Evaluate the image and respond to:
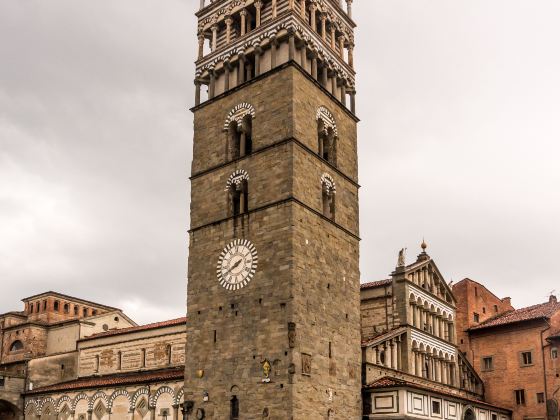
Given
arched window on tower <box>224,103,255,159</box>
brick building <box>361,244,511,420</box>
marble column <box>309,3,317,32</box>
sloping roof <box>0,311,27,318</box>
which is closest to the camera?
brick building <box>361,244,511,420</box>

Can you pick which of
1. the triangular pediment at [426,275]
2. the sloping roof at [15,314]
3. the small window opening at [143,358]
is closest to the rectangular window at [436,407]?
the triangular pediment at [426,275]

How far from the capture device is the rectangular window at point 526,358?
36562mm

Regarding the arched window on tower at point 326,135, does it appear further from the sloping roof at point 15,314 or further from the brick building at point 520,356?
the sloping roof at point 15,314

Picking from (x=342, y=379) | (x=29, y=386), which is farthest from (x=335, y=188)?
(x=29, y=386)

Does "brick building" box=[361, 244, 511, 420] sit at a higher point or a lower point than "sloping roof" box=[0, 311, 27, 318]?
lower

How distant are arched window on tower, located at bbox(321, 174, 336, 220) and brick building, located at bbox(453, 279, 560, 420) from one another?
48.7ft

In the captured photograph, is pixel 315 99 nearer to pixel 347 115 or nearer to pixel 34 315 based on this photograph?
pixel 347 115

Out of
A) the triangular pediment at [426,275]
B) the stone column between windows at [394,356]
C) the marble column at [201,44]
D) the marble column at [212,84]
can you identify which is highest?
the marble column at [201,44]

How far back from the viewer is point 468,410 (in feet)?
104

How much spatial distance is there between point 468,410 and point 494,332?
25.4 feet

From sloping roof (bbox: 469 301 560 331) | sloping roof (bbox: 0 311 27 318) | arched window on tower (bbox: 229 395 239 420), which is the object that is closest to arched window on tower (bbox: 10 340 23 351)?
sloping roof (bbox: 0 311 27 318)

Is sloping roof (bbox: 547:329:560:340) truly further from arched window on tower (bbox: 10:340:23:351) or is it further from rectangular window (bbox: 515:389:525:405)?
arched window on tower (bbox: 10:340:23:351)

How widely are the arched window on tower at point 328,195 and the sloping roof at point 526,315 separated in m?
14.9

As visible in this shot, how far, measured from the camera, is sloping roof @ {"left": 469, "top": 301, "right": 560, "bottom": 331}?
36719 mm
